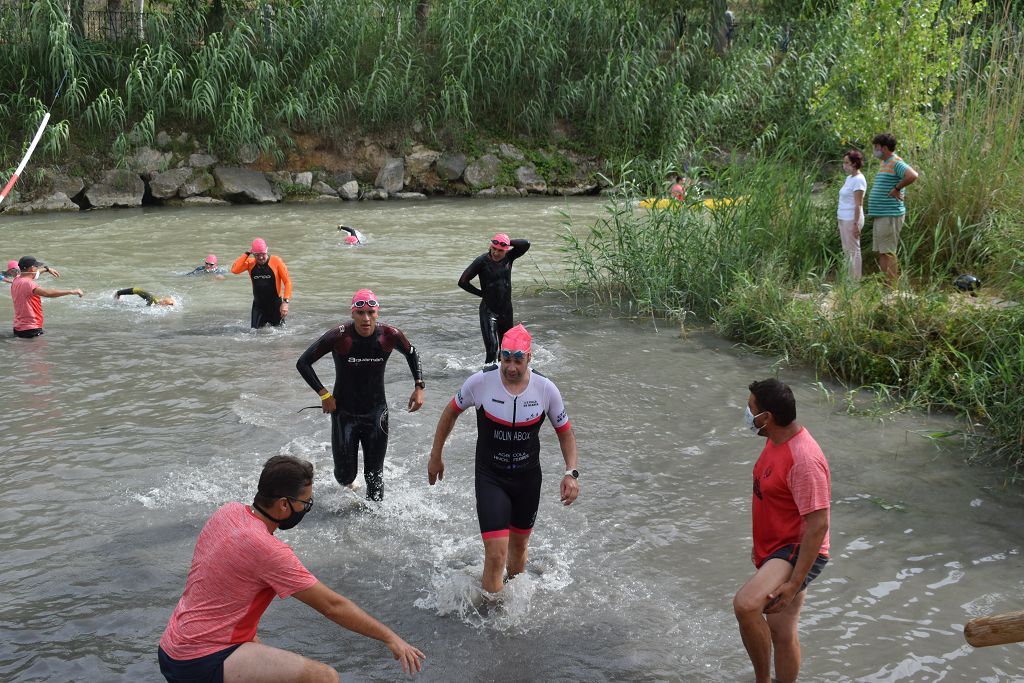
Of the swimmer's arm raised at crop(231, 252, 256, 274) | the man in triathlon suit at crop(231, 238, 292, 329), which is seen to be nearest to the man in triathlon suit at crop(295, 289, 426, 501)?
the man in triathlon suit at crop(231, 238, 292, 329)

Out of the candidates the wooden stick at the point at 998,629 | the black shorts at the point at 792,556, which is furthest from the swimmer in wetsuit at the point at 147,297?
the wooden stick at the point at 998,629

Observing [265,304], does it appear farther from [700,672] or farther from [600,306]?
[700,672]

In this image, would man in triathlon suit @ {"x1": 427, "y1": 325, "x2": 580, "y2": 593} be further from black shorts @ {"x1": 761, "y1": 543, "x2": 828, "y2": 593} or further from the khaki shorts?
the khaki shorts

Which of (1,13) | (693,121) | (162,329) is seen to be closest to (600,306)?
(162,329)

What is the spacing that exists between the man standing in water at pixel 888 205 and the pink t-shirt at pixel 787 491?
745 centimetres

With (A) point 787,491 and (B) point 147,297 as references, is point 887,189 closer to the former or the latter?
(A) point 787,491

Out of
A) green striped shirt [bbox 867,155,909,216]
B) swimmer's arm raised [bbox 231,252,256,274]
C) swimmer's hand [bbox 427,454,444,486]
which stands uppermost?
green striped shirt [bbox 867,155,909,216]

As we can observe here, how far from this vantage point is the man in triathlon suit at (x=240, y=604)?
4078mm

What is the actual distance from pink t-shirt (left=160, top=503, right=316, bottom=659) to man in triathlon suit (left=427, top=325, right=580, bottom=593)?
6.50 ft

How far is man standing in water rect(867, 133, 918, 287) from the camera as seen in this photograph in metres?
11.6

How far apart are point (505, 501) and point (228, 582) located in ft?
7.21

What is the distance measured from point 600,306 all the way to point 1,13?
19.7m

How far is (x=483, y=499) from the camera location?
Result: 595 cm

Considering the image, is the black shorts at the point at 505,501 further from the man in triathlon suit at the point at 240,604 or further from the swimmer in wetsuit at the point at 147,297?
the swimmer in wetsuit at the point at 147,297
